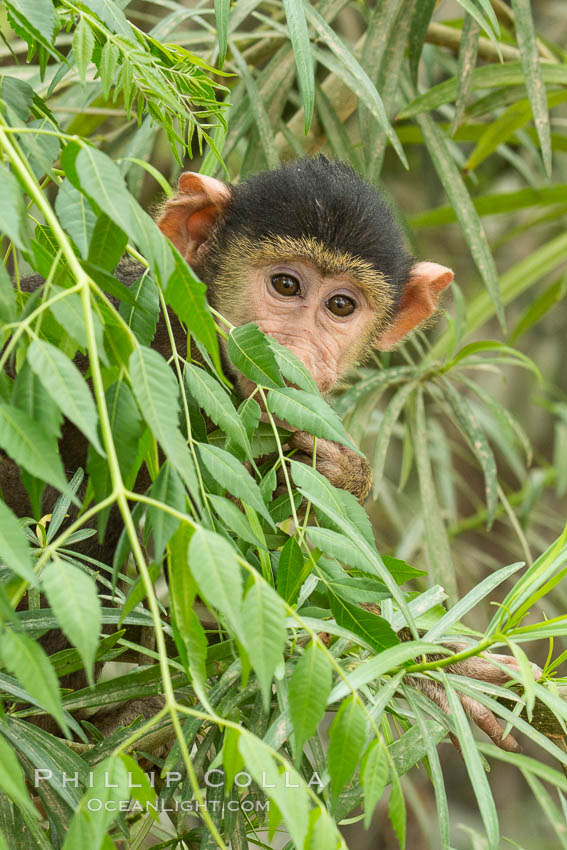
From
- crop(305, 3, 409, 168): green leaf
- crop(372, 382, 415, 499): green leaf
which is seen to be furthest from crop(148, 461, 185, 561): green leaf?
crop(372, 382, 415, 499): green leaf

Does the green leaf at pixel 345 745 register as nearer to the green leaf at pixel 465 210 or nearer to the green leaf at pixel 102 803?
the green leaf at pixel 102 803

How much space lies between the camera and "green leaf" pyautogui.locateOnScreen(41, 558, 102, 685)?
62 centimetres

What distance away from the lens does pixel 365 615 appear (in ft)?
3.42

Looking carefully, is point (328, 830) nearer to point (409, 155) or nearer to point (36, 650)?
point (36, 650)

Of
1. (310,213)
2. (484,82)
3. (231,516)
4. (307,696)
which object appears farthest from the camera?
(484,82)

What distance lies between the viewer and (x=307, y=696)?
74 centimetres

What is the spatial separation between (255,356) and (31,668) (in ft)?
1.52

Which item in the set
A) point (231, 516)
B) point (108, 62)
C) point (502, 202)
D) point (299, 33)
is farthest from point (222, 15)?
point (502, 202)

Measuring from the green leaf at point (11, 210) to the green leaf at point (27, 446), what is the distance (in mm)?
117

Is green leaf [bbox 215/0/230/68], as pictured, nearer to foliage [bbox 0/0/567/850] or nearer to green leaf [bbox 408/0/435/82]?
foliage [bbox 0/0/567/850]

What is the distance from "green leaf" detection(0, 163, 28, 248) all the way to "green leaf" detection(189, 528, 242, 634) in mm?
241

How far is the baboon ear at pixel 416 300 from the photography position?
7.38 feet

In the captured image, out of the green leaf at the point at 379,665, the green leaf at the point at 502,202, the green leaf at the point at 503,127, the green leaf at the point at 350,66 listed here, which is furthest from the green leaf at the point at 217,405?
the green leaf at the point at 502,202

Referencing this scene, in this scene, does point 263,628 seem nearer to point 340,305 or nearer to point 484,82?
point 340,305
